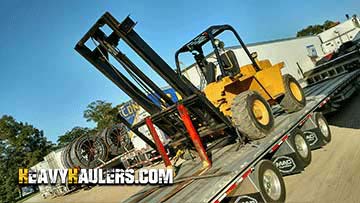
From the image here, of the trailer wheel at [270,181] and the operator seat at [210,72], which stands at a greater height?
the operator seat at [210,72]

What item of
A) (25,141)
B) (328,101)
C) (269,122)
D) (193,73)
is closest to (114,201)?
(269,122)

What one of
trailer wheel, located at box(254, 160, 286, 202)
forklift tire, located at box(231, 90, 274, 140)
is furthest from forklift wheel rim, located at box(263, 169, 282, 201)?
forklift tire, located at box(231, 90, 274, 140)

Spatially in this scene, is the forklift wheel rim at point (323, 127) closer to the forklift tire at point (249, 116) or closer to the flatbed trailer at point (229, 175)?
the flatbed trailer at point (229, 175)

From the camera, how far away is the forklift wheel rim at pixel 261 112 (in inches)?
244

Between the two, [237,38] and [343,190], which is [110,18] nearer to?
[237,38]

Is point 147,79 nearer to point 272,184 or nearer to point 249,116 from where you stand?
point 249,116

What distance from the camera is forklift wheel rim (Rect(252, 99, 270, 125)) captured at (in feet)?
20.3

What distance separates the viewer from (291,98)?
7.84 m

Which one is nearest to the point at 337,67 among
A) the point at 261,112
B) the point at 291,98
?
the point at 291,98

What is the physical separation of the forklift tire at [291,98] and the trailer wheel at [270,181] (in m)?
3.09

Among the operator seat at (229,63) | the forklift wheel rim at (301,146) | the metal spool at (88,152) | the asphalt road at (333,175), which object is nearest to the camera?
the asphalt road at (333,175)

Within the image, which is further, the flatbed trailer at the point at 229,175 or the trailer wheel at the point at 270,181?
the trailer wheel at the point at 270,181

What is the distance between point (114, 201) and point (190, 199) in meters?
8.01

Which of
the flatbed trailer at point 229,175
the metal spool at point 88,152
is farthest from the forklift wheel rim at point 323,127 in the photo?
the metal spool at point 88,152
